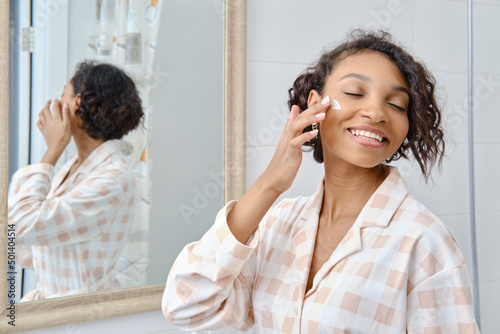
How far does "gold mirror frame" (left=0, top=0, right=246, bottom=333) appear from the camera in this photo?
3.21 feet

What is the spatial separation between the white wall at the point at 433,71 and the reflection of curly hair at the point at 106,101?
28 cm

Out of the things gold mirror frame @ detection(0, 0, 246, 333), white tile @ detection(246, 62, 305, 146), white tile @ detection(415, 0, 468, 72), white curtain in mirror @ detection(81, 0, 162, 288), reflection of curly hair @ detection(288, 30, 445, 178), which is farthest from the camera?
white tile @ detection(415, 0, 468, 72)

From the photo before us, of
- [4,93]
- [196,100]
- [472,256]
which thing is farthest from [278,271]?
[472,256]

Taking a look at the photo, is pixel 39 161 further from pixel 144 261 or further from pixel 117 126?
pixel 144 261

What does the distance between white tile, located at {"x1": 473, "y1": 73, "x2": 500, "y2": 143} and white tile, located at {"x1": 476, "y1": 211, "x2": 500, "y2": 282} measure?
0.78 feet

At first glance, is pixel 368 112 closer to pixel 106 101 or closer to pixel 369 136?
pixel 369 136

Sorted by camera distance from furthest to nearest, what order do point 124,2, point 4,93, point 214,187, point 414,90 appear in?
point 214,187 → point 124,2 → point 4,93 → point 414,90

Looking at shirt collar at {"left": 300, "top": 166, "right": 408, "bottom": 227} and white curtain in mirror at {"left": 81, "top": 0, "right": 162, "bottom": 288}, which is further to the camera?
white curtain in mirror at {"left": 81, "top": 0, "right": 162, "bottom": 288}

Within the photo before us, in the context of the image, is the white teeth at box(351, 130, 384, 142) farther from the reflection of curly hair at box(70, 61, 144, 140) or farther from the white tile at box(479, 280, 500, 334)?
the white tile at box(479, 280, 500, 334)

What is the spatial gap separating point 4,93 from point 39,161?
15 cm

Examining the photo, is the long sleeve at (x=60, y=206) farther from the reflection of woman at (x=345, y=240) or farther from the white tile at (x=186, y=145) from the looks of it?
the reflection of woman at (x=345, y=240)

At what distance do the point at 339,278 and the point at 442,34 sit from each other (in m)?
0.98

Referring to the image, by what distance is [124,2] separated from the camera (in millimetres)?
1086

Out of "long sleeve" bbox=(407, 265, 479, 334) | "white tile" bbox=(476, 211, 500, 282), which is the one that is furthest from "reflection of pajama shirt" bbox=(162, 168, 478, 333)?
"white tile" bbox=(476, 211, 500, 282)
